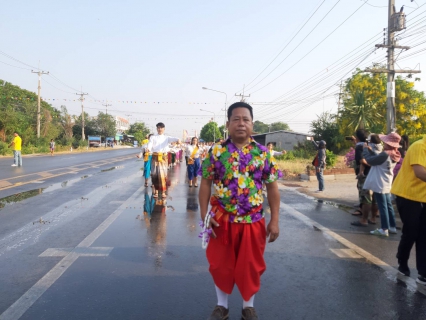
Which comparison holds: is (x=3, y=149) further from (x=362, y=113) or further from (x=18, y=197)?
(x=362, y=113)

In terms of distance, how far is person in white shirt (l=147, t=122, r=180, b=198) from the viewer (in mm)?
9328

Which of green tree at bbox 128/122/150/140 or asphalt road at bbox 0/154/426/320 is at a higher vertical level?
green tree at bbox 128/122/150/140

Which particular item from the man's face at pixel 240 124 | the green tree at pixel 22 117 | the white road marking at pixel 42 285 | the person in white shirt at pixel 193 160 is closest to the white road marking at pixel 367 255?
the man's face at pixel 240 124

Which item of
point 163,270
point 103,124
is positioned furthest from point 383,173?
point 103,124

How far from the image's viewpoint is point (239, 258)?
3.22m

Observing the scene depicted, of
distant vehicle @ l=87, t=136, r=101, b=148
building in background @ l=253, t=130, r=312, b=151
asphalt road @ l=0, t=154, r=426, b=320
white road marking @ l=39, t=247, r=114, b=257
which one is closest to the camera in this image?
asphalt road @ l=0, t=154, r=426, b=320

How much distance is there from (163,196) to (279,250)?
4.91 meters

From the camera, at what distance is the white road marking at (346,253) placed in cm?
531

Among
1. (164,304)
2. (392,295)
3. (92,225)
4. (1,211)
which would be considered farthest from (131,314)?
(1,211)

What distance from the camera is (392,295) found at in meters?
3.95

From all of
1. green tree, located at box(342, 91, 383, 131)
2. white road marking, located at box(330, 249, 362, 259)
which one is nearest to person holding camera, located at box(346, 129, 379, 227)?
white road marking, located at box(330, 249, 362, 259)

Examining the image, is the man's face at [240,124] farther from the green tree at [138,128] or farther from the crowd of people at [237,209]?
the green tree at [138,128]

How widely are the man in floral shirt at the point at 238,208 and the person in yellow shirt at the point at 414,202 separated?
195 cm

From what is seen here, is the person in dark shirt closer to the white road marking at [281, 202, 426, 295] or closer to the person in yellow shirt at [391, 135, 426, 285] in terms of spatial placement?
the white road marking at [281, 202, 426, 295]
